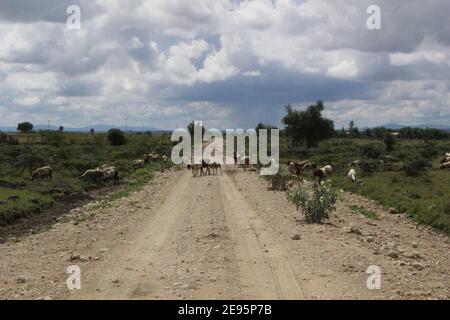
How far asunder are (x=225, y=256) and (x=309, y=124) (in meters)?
59.1

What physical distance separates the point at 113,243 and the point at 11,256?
2.51 m

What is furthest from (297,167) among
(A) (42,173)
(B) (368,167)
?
(A) (42,173)

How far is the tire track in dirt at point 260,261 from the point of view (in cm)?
938

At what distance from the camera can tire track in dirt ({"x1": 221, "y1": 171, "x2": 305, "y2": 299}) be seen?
938 cm

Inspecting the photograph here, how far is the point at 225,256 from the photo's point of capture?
475 inches

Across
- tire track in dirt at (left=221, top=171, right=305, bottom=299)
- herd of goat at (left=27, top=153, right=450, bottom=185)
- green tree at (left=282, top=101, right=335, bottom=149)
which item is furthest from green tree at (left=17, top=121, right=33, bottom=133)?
tire track in dirt at (left=221, top=171, right=305, bottom=299)

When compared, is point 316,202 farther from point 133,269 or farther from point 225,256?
point 133,269

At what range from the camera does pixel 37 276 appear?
11.0 meters

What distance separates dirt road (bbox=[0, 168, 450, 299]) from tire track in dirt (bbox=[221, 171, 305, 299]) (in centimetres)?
2

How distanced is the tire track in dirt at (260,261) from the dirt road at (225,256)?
0.07 feet

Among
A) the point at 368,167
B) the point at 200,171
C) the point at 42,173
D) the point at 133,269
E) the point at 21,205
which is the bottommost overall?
the point at 21,205

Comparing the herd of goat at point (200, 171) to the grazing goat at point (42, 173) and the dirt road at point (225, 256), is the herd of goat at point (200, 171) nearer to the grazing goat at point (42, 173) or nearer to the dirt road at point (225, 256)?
the grazing goat at point (42, 173)
